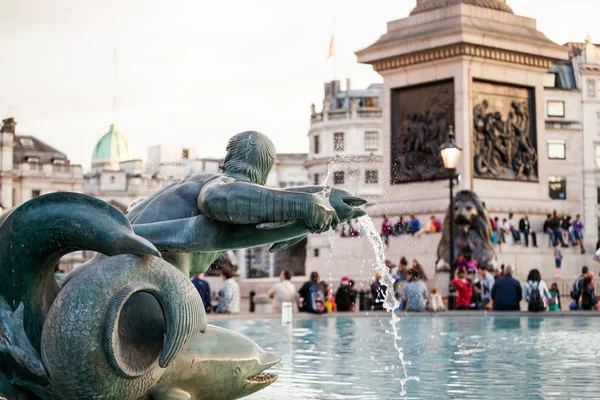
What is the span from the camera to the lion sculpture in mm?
28859

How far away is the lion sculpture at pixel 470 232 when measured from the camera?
94.7 ft

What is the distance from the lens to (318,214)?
4672mm

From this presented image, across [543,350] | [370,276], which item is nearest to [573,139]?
[370,276]

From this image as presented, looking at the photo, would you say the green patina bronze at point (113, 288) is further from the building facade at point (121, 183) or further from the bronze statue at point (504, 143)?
the building facade at point (121, 183)

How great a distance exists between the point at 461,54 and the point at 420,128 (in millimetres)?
2437

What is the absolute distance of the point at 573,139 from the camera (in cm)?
7731

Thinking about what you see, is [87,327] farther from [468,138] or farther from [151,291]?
[468,138]

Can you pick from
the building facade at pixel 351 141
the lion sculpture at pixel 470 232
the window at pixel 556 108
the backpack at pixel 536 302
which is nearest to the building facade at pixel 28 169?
the building facade at pixel 351 141

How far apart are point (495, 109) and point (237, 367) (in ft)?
93.1

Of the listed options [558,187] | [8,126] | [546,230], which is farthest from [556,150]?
[8,126]

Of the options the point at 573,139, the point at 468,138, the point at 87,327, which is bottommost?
the point at 87,327

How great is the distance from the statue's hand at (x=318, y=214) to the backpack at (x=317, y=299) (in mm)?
17801

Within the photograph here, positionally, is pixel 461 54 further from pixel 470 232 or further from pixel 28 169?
pixel 28 169

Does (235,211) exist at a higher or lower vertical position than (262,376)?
higher
